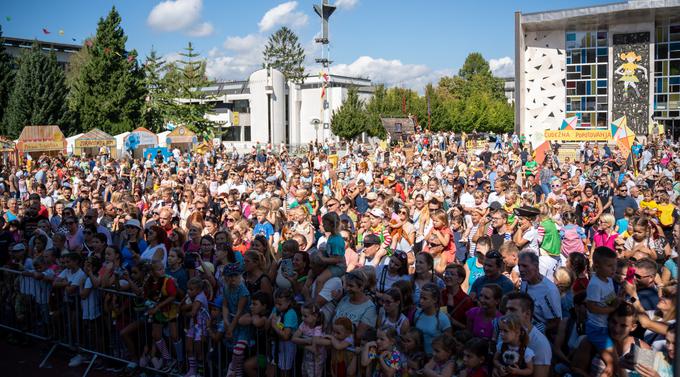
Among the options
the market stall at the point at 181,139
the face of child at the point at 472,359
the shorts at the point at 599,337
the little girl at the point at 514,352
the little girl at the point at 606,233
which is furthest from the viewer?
the market stall at the point at 181,139

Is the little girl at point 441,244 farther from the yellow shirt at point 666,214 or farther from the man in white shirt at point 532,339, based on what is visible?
the yellow shirt at point 666,214

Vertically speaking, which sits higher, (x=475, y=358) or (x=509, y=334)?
(x=509, y=334)

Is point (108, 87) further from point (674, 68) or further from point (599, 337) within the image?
point (599, 337)

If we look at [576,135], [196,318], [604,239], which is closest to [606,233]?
[604,239]

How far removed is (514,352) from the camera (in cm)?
415

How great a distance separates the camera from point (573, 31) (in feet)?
141

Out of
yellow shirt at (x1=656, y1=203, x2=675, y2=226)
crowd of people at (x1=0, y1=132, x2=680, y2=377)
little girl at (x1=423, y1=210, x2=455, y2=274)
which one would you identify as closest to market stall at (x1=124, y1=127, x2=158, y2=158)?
crowd of people at (x1=0, y1=132, x2=680, y2=377)

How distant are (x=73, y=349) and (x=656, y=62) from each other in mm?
43015

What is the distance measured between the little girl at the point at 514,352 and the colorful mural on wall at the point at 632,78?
41.2 metres

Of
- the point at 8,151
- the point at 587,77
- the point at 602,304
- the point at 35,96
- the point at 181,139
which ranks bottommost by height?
the point at 602,304

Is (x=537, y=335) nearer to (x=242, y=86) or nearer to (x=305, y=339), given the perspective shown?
(x=305, y=339)

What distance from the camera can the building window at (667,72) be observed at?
1597 inches

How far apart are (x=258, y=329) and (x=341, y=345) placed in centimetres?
98

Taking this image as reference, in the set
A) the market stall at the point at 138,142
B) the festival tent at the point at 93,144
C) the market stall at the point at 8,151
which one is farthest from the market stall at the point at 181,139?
the market stall at the point at 8,151
